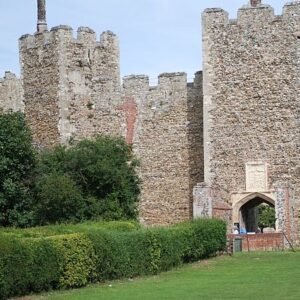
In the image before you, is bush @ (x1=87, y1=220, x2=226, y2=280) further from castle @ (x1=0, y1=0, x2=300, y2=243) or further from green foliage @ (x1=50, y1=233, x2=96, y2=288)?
castle @ (x1=0, y1=0, x2=300, y2=243)

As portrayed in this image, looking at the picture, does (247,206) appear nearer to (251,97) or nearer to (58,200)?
(251,97)

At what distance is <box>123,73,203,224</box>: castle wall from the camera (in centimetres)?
4003

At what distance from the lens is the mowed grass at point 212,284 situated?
2101cm

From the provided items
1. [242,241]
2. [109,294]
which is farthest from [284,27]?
[109,294]

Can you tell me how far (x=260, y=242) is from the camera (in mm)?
35219

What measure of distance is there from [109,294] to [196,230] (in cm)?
942

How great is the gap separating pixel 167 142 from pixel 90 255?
16006 millimetres

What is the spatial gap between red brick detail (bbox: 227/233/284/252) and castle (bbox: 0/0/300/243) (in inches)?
37.4

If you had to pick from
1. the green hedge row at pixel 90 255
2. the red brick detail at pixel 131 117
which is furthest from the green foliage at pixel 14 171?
the green hedge row at pixel 90 255

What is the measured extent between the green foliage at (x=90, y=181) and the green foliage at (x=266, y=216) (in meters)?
31.6

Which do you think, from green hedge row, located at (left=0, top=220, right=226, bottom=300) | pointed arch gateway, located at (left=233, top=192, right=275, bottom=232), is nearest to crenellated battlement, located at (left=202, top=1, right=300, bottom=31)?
pointed arch gateway, located at (left=233, top=192, right=275, bottom=232)

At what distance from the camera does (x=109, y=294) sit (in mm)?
22172

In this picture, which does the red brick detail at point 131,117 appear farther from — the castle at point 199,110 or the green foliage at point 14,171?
the green foliage at point 14,171

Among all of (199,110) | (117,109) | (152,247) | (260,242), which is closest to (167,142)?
(199,110)
